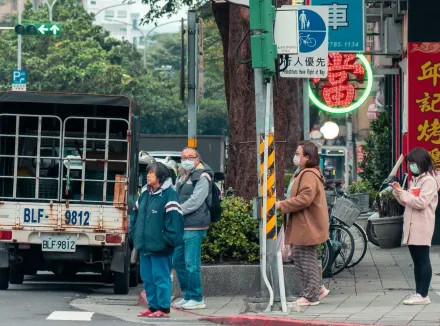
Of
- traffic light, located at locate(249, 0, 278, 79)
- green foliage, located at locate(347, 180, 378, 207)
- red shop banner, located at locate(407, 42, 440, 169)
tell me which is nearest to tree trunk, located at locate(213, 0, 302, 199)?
traffic light, located at locate(249, 0, 278, 79)

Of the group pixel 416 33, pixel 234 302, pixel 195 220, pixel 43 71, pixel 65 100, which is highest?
pixel 43 71

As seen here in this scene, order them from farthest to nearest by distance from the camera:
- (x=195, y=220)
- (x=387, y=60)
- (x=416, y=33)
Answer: (x=387, y=60), (x=416, y=33), (x=195, y=220)

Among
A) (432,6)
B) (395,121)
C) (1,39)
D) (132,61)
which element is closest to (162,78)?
(132,61)

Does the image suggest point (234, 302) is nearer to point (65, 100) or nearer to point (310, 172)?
point (310, 172)

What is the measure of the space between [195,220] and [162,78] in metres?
68.3

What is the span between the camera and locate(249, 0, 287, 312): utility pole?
12133mm

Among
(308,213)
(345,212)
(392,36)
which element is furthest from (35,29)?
(308,213)

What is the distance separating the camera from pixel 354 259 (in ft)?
54.4

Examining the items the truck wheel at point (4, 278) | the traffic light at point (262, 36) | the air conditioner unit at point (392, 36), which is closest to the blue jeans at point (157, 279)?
the traffic light at point (262, 36)

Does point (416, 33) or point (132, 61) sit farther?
point (132, 61)

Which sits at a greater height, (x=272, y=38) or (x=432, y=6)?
(x=432, y=6)

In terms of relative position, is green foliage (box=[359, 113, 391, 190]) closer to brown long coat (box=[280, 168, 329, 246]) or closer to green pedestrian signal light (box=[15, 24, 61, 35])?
green pedestrian signal light (box=[15, 24, 61, 35])

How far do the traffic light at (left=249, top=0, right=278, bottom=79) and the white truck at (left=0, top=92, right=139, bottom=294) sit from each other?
4.05 m

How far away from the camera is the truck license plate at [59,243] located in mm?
15500
